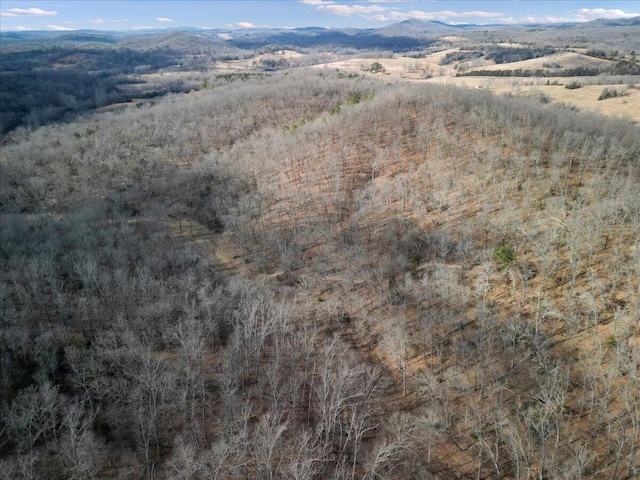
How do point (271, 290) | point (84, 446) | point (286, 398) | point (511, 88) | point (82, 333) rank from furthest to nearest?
point (511, 88)
point (271, 290)
point (82, 333)
point (286, 398)
point (84, 446)

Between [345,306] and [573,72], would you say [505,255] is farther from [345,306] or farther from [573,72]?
[573,72]

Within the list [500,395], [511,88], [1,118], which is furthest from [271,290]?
[1,118]

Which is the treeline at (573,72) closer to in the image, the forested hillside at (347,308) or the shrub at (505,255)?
the forested hillside at (347,308)

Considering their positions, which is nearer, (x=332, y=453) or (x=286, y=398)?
(x=332, y=453)

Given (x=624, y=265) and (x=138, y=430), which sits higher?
(x=624, y=265)

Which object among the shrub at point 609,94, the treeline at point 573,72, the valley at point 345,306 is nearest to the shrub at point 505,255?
the valley at point 345,306

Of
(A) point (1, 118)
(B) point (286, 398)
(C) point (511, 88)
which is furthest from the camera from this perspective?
(A) point (1, 118)

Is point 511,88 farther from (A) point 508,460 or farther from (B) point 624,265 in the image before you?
(A) point 508,460

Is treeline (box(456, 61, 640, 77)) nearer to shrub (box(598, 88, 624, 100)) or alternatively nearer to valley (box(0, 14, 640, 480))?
shrub (box(598, 88, 624, 100))
